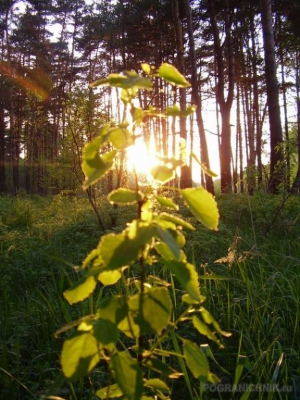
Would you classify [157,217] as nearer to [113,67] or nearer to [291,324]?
[291,324]

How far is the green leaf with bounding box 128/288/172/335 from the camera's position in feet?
2.26

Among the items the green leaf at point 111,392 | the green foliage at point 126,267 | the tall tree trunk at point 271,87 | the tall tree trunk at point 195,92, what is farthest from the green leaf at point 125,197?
the tall tree trunk at point 195,92

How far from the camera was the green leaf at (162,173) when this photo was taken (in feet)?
2.33

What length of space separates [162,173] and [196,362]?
0.40 metres

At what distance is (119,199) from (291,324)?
2014mm

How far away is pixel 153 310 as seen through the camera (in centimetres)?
71

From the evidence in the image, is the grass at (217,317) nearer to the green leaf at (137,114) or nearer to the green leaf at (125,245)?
the green leaf at (125,245)

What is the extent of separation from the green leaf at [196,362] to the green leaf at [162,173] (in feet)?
1.17

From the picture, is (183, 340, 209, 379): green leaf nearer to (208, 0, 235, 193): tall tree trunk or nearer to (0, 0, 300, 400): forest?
(0, 0, 300, 400): forest

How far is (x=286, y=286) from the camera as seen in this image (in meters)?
2.81

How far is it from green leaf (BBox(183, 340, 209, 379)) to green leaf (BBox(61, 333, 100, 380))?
0.20m

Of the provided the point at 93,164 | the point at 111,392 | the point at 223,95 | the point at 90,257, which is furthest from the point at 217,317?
the point at 223,95

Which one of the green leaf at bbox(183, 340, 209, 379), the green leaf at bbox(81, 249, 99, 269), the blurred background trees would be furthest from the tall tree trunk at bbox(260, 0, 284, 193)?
the green leaf at bbox(81, 249, 99, 269)

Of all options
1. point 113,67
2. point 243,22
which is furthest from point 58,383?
point 113,67
